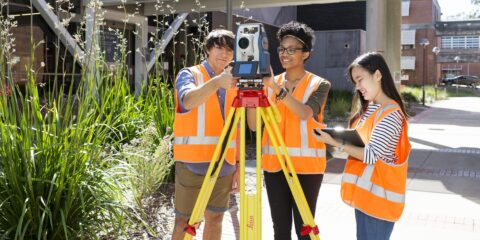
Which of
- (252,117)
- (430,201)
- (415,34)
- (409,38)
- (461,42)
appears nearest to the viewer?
(252,117)

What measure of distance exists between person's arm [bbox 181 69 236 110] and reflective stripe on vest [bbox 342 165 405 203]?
2.66ft

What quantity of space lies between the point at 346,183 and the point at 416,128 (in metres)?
13.0

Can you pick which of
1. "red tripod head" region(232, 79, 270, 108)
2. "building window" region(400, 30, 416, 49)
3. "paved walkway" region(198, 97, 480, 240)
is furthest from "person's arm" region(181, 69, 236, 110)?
"building window" region(400, 30, 416, 49)

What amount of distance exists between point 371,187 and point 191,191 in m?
1.10

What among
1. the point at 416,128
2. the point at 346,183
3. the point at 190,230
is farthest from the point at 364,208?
the point at 416,128

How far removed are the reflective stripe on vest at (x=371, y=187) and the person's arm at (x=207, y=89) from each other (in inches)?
31.9

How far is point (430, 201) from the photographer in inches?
235

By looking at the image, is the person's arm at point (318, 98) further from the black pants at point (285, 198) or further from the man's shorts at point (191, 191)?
the man's shorts at point (191, 191)

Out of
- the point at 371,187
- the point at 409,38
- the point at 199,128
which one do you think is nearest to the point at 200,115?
the point at 199,128

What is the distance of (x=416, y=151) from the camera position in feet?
33.3

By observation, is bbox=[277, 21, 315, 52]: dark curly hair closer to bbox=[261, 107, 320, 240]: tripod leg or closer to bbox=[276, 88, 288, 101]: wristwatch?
bbox=[276, 88, 288, 101]: wristwatch

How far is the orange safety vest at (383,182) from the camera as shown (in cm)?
254

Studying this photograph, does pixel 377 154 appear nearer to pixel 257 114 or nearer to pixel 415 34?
pixel 257 114

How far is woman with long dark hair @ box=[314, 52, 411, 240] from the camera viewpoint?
2.50 metres
